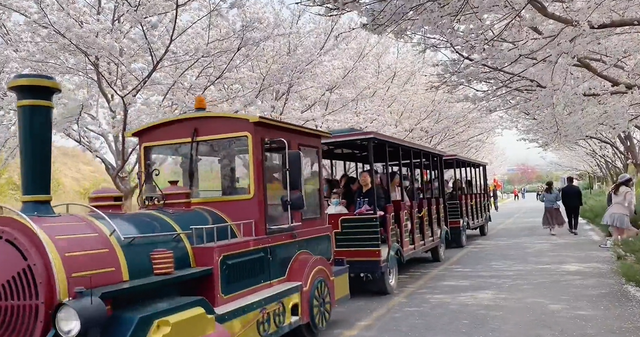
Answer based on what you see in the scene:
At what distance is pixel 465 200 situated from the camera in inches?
625

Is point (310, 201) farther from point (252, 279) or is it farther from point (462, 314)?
point (462, 314)

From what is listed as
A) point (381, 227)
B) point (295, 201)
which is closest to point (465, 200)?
point (381, 227)

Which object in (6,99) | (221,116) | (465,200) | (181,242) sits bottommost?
(181,242)

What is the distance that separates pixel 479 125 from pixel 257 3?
1766 cm

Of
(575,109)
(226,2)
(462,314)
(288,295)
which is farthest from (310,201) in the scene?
(575,109)

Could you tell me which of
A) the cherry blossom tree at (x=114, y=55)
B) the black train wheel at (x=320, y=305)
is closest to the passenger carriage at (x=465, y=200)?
the cherry blossom tree at (x=114, y=55)

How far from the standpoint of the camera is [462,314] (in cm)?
738

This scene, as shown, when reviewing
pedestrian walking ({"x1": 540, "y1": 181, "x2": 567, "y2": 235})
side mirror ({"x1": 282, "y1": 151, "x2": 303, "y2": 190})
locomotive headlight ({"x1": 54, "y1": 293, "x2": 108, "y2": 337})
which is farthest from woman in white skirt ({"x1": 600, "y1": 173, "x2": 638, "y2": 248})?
locomotive headlight ({"x1": 54, "y1": 293, "x2": 108, "y2": 337})

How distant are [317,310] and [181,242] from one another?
2.14m

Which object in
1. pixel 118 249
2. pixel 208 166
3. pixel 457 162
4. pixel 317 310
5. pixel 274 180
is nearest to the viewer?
pixel 118 249

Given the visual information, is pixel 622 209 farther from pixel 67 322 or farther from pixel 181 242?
pixel 67 322

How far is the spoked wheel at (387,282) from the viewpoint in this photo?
8766mm

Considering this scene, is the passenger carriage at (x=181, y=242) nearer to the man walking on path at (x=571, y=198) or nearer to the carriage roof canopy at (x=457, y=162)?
the carriage roof canopy at (x=457, y=162)

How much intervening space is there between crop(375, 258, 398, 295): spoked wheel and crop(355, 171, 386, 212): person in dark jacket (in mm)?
990
